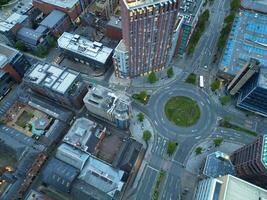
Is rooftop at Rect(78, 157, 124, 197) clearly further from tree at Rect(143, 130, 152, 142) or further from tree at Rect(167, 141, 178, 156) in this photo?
tree at Rect(167, 141, 178, 156)

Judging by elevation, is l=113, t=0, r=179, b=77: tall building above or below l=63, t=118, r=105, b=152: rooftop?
above

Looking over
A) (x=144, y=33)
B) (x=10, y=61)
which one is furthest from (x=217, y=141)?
(x=10, y=61)

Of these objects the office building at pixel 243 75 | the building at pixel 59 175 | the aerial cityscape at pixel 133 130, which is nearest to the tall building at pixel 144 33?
the aerial cityscape at pixel 133 130

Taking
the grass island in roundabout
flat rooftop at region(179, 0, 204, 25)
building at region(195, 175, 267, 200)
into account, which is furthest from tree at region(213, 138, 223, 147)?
flat rooftop at region(179, 0, 204, 25)

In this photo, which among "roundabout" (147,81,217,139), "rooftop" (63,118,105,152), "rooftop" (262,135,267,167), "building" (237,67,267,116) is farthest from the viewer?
"roundabout" (147,81,217,139)

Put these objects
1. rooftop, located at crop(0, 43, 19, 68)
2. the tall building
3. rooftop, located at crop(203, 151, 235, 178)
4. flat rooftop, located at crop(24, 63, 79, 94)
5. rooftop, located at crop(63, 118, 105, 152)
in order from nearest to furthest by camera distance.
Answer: the tall building < rooftop, located at crop(203, 151, 235, 178) < rooftop, located at crop(63, 118, 105, 152) < flat rooftop, located at crop(24, 63, 79, 94) < rooftop, located at crop(0, 43, 19, 68)

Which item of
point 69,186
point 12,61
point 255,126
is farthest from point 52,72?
point 255,126
